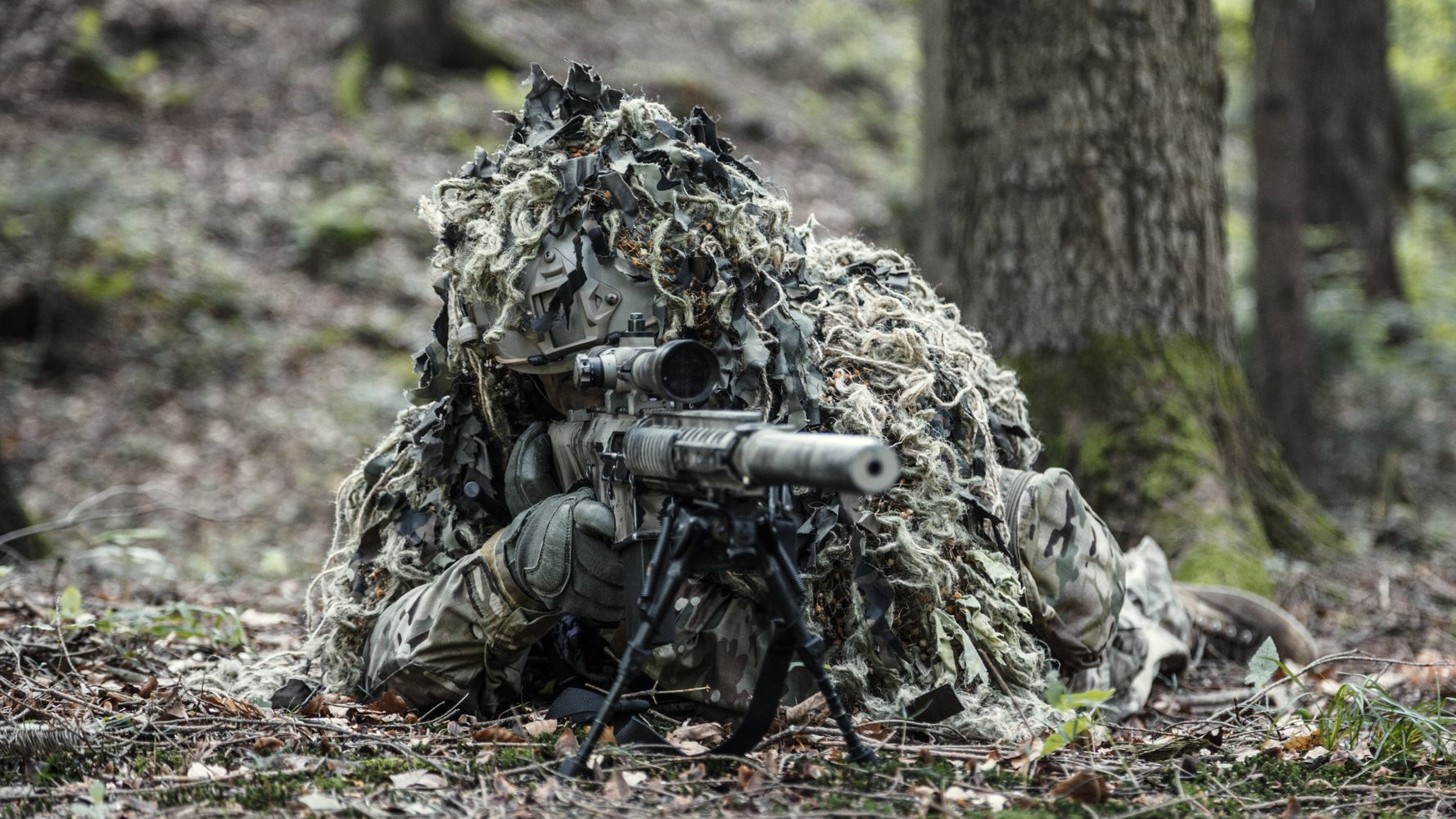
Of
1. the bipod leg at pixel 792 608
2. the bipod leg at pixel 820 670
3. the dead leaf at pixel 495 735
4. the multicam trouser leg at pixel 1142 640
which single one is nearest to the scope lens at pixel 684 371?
the bipod leg at pixel 792 608

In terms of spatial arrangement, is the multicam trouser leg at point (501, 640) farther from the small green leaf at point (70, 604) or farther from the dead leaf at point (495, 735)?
the small green leaf at point (70, 604)

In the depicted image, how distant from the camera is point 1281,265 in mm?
7504

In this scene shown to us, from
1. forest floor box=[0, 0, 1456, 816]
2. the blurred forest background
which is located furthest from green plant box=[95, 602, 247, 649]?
the blurred forest background

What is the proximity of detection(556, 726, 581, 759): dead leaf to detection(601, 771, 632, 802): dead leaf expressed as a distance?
0.58ft

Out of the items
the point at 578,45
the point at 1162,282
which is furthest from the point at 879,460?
the point at 578,45

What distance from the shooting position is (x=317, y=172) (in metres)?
11.8

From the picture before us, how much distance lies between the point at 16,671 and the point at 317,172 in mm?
9399

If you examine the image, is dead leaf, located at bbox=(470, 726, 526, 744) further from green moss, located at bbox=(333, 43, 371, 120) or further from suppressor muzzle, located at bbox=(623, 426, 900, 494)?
green moss, located at bbox=(333, 43, 371, 120)

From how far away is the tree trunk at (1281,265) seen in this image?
7.26m

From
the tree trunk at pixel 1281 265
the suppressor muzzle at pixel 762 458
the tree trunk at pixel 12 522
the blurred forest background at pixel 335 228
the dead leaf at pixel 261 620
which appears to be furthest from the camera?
the blurred forest background at pixel 335 228

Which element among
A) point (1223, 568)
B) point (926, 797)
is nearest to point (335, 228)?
point (1223, 568)

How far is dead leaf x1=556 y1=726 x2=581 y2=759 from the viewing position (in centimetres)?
260

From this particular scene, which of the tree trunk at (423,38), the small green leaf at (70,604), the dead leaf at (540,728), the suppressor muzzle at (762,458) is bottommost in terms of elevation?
the dead leaf at (540,728)

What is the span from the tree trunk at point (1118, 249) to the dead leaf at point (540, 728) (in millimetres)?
2756
